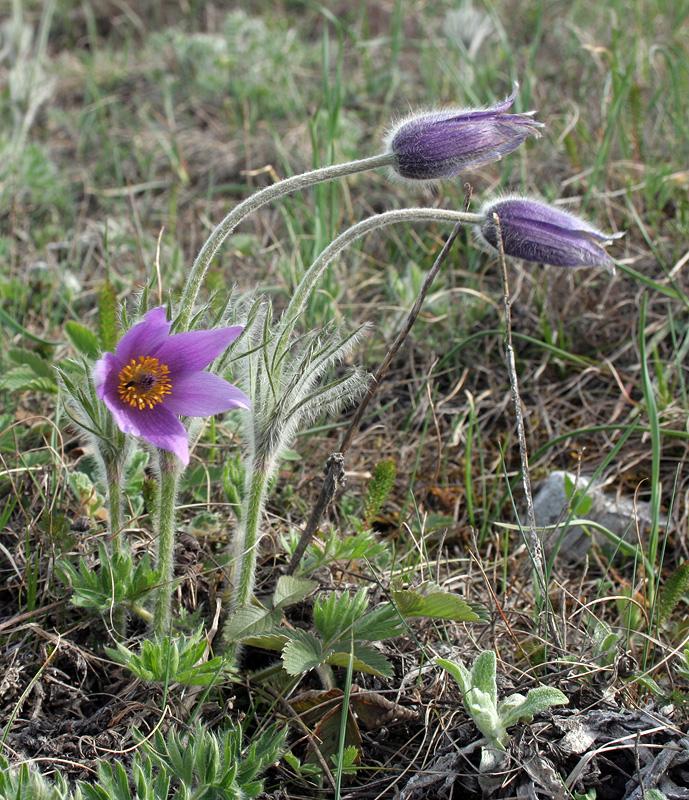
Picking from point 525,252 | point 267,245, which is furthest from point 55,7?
point 525,252

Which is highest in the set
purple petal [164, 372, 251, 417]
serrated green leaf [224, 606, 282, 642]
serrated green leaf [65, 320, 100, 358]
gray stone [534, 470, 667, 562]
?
purple petal [164, 372, 251, 417]

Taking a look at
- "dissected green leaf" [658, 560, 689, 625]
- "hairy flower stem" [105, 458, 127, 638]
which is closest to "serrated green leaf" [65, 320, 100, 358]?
"hairy flower stem" [105, 458, 127, 638]

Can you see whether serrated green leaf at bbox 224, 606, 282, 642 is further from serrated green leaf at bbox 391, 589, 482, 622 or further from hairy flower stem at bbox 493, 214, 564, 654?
hairy flower stem at bbox 493, 214, 564, 654

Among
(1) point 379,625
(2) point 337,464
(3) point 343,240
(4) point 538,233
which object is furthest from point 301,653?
(4) point 538,233

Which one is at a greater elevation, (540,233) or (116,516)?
(540,233)

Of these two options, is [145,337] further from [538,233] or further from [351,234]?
[538,233]
